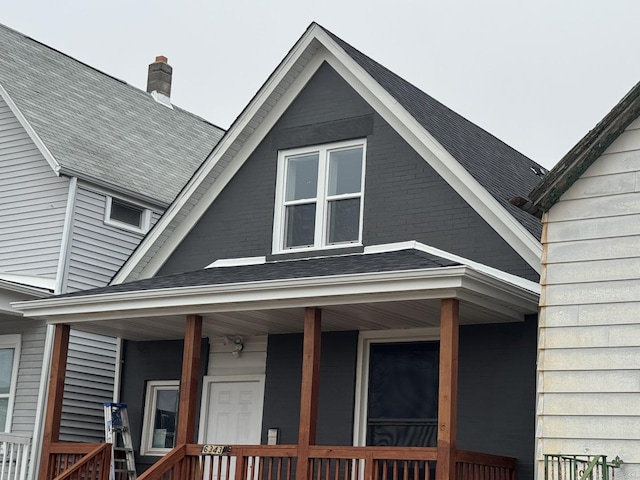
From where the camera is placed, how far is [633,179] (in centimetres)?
1045

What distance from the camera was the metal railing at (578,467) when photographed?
9719 mm

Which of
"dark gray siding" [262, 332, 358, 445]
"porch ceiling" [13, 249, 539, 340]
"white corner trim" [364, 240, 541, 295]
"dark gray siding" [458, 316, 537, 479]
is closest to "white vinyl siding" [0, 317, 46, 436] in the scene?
"porch ceiling" [13, 249, 539, 340]

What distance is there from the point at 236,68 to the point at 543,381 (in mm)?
37929

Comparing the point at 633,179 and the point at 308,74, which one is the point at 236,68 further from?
the point at 633,179

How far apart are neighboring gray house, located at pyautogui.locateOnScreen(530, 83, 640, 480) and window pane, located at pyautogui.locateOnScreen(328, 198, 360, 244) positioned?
4503 millimetres

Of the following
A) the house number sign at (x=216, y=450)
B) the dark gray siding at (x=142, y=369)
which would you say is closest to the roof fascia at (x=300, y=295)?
the house number sign at (x=216, y=450)

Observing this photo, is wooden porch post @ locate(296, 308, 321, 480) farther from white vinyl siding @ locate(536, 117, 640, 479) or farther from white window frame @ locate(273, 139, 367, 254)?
white vinyl siding @ locate(536, 117, 640, 479)

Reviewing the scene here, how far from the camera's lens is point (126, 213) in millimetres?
19031

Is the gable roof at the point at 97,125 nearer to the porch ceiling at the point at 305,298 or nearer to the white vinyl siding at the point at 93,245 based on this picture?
the white vinyl siding at the point at 93,245

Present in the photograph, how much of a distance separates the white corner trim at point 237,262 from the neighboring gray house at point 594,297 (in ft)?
18.3

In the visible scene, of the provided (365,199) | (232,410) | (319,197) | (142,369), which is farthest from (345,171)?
(142,369)

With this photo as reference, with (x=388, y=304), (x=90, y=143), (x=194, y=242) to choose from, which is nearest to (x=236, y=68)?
(x=90, y=143)

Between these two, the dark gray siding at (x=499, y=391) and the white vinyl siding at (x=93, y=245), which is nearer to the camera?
the dark gray siding at (x=499, y=391)

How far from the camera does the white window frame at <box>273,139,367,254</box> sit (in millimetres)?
15070
